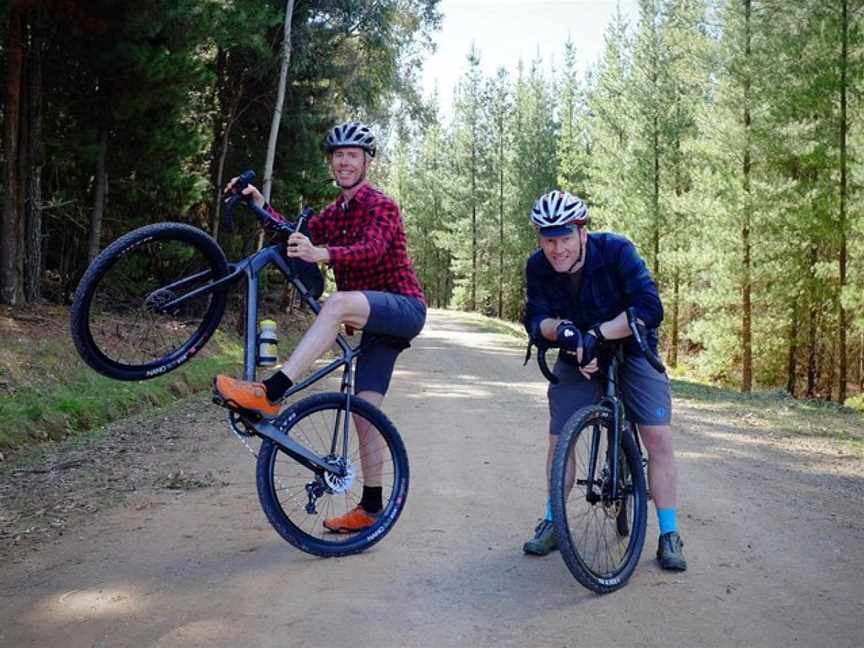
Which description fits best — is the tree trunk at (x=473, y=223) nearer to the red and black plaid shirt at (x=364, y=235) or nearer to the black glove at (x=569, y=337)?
the red and black plaid shirt at (x=364, y=235)

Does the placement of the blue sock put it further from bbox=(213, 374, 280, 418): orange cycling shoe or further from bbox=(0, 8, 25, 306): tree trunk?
bbox=(0, 8, 25, 306): tree trunk

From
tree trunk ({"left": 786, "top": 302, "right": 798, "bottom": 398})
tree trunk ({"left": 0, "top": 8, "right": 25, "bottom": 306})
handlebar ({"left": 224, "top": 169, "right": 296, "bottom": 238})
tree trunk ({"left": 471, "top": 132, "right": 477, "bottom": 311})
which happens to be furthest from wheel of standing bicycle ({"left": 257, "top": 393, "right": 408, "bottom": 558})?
tree trunk ({"left": 471, "top": 132, "right": 477, "bottom": 311})

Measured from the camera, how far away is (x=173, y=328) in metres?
5.00

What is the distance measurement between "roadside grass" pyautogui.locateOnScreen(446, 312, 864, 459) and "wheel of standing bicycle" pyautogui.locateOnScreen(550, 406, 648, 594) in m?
4.88

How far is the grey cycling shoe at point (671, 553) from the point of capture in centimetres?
447

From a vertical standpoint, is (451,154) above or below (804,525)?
above

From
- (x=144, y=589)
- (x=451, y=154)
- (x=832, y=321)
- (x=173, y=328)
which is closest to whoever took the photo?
(x=144, y=589)

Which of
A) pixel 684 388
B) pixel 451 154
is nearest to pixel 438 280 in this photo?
pixel 451 154

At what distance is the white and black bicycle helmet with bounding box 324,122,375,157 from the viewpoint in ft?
15.6

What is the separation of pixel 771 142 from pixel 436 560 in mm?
19752

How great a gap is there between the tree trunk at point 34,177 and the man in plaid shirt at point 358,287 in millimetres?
9657

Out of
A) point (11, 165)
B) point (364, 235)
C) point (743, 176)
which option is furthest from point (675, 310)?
point (364, 235)

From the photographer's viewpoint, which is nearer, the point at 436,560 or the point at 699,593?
the point at 699,593

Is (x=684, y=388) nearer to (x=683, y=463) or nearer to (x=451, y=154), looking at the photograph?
(x=683, y=463)
